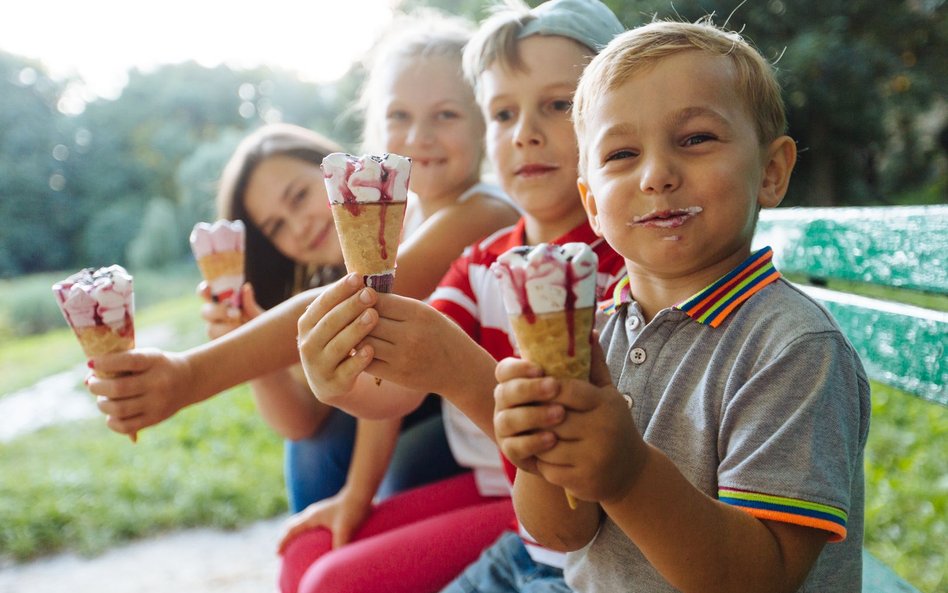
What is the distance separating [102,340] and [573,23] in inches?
44.8

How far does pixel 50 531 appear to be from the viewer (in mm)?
3428

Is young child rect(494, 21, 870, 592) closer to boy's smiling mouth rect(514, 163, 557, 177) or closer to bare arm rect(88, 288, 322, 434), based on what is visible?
boy's smiling mouth rect(514, 163, 557, 177)

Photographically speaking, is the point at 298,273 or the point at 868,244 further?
the point at 298,273

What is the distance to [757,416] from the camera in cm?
97

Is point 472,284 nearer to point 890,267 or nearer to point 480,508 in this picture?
point 480,508

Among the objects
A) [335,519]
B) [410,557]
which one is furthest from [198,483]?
[410,557]

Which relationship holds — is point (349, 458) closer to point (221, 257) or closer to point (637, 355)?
point (221, 257)

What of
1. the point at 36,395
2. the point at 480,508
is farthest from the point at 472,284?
the point at 36,395

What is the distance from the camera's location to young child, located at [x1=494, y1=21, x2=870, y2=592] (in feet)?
2.88

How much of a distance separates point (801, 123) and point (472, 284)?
7.08m

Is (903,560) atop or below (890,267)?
below

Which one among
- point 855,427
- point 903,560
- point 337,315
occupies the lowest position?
point 903,560

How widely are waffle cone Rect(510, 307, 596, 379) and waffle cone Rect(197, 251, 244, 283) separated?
1.21 metres

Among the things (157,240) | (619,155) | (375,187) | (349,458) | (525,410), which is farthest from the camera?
(157,240)
